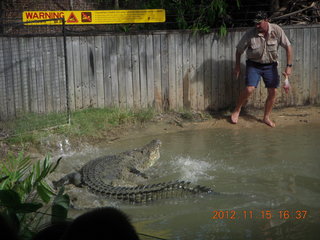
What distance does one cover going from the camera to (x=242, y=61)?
32.1 feet

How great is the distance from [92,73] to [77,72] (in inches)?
11.9

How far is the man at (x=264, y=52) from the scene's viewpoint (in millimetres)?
8656

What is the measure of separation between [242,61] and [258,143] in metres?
2.45

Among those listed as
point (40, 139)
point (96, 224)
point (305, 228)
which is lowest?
point (305, 228)

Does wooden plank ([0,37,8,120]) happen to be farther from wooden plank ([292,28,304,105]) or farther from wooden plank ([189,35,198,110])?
wooden plank ([292,28,304,105])

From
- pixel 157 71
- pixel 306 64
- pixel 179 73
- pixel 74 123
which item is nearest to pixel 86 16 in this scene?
pixel 157 71

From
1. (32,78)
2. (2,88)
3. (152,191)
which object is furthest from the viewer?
(32,78)

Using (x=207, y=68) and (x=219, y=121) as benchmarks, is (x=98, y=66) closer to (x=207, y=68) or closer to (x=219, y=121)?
(x=207, y=68)

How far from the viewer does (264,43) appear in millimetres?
8656

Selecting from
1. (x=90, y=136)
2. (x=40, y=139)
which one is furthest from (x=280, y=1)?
(x=40, y=139)

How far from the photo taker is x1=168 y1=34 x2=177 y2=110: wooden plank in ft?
31.4

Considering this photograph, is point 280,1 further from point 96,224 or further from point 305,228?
point 96,224

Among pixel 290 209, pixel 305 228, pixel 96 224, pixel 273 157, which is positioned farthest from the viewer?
pixel 273 157
